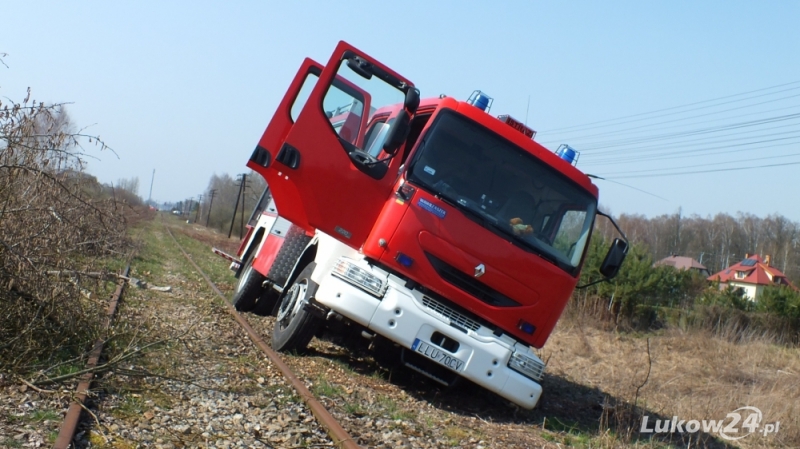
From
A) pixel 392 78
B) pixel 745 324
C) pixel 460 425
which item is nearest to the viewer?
pixel 460 425

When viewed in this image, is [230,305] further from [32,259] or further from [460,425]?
[460,425]

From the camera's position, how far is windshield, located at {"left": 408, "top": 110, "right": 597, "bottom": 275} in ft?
23.3

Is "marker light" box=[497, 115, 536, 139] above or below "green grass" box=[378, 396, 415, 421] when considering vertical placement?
above

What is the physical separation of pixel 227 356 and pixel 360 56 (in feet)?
10.4

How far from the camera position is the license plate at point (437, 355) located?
265 inches

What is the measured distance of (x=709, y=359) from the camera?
592 inches

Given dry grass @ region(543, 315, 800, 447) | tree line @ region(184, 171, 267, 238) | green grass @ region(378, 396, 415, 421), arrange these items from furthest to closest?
tree line @ region(184, 171, 267, 238) → dry grass @ region(543, 315, 800, 447) → green grass @ region(378, 396, 415, 421)

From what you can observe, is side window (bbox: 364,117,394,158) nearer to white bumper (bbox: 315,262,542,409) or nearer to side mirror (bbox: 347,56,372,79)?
side mirror (bbox: 347,56,372,79)

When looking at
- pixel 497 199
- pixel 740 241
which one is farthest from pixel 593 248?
pixel 740 241

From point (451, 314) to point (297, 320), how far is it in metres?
1.54

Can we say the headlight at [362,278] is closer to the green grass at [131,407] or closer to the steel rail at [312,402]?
the steel rail at [312,402]

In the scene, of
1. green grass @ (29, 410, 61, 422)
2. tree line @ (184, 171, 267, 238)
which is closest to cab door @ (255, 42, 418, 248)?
green grass @ (29, 410, 61, 422)

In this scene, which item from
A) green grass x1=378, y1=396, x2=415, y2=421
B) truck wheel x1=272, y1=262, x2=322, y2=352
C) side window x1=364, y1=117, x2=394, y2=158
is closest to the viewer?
green grass x1=378, y1=396, x2=415, y2=421

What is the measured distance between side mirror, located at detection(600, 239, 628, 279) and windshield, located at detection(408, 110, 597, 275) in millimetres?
471
